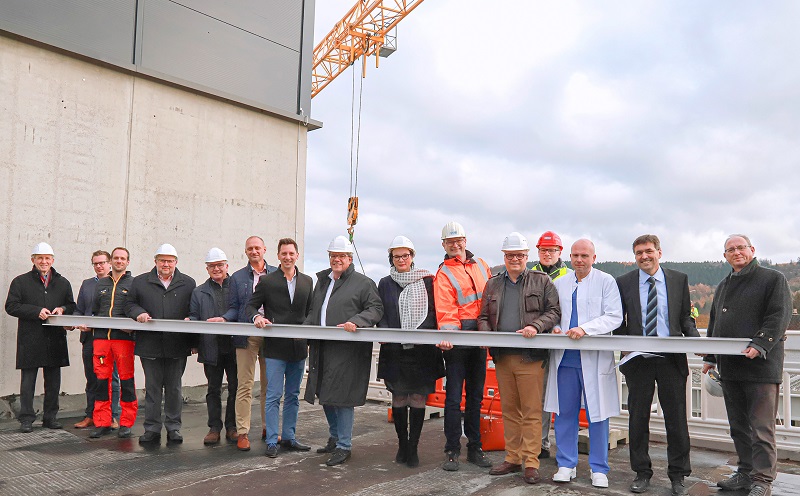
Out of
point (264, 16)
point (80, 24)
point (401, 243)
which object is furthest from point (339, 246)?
point (264, 16)

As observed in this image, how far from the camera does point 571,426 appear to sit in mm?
5223

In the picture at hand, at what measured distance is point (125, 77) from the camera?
330 inches

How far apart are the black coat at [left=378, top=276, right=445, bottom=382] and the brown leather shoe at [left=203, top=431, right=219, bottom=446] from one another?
6.67 ft

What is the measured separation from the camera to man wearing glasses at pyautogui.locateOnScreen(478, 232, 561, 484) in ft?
17.0

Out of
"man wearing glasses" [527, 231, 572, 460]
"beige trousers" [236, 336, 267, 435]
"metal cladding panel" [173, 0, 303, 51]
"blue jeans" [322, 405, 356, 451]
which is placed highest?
"metal cladding panel" [173, 0, 303, 51]

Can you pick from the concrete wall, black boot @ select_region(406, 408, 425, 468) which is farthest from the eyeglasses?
the concrete wall

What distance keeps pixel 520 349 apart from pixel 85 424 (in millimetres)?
5172

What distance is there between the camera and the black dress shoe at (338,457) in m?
5.66

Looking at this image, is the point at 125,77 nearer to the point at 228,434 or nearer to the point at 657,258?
the point at 228,434

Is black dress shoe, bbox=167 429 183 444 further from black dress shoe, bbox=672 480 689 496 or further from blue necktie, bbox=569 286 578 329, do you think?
black dress shoe, bbox=672 480 689 496

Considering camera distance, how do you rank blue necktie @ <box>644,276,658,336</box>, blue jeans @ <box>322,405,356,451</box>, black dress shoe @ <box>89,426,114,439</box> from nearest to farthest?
blue necktie @ <box>644,276,658,336</box>
blue jeans @ <box>322,405,356,451</box>
black dress shoe @ <box>89,426,114,439</box>

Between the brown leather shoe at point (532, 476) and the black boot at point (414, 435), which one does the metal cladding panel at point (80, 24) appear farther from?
the brown leather shoe at point (532, 476)

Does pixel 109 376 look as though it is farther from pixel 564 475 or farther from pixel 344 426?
pixel 564 475

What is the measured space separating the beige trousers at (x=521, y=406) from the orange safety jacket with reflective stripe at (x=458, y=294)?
1.65 feet
